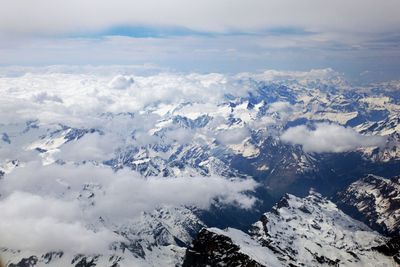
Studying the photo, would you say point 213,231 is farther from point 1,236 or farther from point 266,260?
point 1,236

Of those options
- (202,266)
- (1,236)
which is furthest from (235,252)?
(1,236)

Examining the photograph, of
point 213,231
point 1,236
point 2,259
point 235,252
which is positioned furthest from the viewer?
point 213,231

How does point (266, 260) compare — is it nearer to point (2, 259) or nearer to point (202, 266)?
point (202, 266)

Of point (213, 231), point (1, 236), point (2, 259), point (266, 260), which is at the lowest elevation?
point (266, 260)

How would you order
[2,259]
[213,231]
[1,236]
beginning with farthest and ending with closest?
[213,231]
[1,236]
[2,259]

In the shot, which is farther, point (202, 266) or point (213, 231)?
point (213, 231)

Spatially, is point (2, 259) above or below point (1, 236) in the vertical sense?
above

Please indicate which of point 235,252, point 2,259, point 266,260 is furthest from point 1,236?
point 266,260
